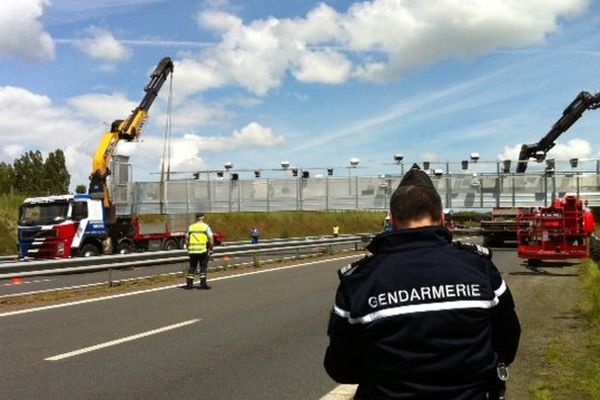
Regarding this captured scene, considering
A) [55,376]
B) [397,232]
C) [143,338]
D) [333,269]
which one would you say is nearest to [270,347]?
[143,338]

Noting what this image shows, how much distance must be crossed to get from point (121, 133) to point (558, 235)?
18.9 meters

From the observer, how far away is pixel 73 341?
30.6 feet

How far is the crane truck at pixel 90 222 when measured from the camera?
81.7 ft

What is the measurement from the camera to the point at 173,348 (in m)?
8.73

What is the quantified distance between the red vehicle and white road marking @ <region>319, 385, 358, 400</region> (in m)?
14.9

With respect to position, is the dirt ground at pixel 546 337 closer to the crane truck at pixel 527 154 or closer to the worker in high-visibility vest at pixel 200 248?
the worker in high-visibility vest at pixel 200 248

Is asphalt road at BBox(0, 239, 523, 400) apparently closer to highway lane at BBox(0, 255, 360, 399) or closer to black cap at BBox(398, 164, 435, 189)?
highway lane at BBox(0, 255, 360, 399)

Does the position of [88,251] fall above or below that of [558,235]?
below

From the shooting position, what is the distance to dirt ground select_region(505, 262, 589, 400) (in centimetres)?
646

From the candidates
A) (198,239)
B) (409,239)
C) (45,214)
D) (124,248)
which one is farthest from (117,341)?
(124,248)

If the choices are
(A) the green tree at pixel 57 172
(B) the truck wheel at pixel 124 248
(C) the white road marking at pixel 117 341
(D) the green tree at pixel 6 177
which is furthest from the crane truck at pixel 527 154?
(D) the green tree at pixel 6 177

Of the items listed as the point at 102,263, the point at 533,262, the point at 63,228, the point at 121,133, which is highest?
the point at 121,133

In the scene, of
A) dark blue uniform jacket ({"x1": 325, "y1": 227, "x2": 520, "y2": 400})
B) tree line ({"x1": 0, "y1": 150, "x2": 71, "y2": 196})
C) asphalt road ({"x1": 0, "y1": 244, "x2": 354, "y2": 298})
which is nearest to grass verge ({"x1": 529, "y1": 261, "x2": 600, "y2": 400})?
dark blue uniform jacket ({"x1": 325, "y1": 227, "x2": 520, "y2": 400})

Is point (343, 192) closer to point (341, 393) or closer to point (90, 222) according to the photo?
point (90, 222)
